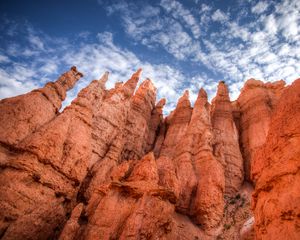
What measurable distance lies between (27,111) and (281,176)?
14424 mm

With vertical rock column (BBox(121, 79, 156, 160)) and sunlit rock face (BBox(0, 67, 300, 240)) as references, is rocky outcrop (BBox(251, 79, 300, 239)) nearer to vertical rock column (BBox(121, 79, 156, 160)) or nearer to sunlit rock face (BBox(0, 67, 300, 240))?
sunlit rock face (BBox(0, 67, 300, 240))

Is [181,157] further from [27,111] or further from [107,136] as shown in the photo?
[27,111]

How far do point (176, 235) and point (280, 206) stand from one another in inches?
525

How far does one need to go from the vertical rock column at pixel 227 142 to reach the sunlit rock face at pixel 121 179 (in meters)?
0.16

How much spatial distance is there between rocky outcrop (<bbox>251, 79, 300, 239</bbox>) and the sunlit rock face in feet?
0.06

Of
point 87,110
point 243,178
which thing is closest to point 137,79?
point 87,110

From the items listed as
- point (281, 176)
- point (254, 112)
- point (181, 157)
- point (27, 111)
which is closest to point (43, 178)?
point (27, 111)

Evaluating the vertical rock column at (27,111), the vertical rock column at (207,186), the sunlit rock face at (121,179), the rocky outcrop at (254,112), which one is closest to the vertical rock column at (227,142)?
the sunlit rock face at (121,179)

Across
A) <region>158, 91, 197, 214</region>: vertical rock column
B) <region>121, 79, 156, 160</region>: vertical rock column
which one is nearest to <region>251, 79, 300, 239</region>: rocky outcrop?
<region>158, 91, 197, 214</region>: vertical rock column

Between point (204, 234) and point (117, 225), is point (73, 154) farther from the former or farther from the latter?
point (204, 234)

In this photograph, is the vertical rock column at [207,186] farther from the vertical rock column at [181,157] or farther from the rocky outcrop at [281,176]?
the rocky outcrop at [281,176]

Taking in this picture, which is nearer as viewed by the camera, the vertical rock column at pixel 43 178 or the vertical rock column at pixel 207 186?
the vertical rock column at pixel 43 178

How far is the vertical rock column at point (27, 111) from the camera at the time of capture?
1281 cm

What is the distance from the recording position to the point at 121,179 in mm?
13797
